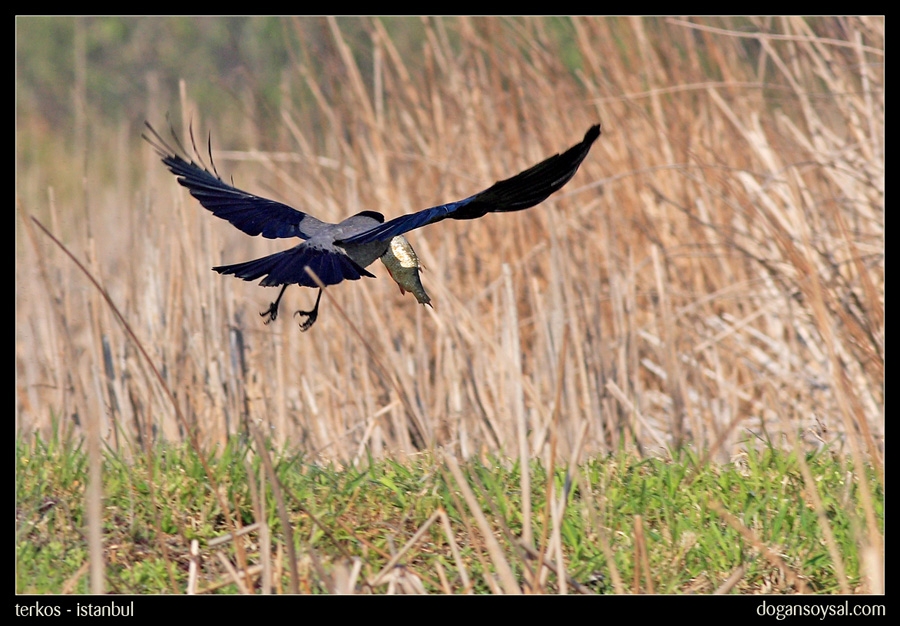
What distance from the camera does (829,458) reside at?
130 inches

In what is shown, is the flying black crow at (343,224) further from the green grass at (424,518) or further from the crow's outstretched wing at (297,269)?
the green grass at (424,518)

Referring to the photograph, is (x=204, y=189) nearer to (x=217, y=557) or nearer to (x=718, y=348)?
(x=217, y=557)

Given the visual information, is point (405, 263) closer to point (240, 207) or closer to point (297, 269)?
point (297, 269)

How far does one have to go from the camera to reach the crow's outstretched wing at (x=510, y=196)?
267 cm

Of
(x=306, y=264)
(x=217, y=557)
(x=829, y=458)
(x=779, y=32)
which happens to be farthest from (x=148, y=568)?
(x=779, y=32)

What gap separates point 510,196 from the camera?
2760mm

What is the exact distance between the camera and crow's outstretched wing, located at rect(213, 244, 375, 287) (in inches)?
105

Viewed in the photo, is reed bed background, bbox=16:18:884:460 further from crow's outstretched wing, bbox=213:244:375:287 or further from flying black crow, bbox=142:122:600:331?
crow's outstretched wing, bbox=213:244:375:287

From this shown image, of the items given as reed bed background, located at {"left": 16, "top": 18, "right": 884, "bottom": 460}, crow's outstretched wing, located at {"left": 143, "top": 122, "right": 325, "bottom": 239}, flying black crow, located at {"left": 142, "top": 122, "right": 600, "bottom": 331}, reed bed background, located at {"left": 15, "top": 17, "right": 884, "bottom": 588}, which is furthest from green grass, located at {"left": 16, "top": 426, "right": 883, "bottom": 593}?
crow's outstretched wing, located at {"left": 143, "top": 122, "right": 325, "bottom": 239}

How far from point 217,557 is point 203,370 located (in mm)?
1494

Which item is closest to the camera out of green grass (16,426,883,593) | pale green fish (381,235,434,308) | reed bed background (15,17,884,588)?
green grass (16,426,883,593)

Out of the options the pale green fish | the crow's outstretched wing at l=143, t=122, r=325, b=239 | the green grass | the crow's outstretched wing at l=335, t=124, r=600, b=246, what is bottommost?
the green grass

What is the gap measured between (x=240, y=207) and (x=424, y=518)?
3.98 ft

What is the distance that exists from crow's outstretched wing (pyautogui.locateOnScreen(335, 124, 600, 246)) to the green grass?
687 millimetres
